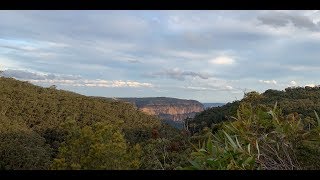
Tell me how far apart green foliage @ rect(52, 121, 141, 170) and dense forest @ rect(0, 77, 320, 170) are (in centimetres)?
3

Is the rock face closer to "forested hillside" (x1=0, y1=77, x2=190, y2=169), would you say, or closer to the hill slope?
the hill slope

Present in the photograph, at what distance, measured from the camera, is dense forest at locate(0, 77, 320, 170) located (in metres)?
1.36

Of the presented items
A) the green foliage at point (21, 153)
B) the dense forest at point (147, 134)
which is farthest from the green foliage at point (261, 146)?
the green foliage at point (21, 153)

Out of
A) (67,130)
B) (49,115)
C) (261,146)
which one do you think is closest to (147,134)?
(49,115)

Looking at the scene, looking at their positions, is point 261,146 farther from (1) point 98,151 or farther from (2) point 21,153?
(2) point 21,153

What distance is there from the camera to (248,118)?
1721 mm

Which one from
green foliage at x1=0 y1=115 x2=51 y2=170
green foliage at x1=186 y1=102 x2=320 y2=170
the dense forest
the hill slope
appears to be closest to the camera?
green foliage at x1=186 y1=102 x2=320 y2=170

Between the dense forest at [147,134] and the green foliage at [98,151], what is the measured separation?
1.3 inches

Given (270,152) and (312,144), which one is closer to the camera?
(270,152)

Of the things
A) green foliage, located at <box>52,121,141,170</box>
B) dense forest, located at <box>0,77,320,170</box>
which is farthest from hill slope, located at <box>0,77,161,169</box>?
green foliage, located at <box>52,121,141,170</box>

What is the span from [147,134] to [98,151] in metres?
17.9
